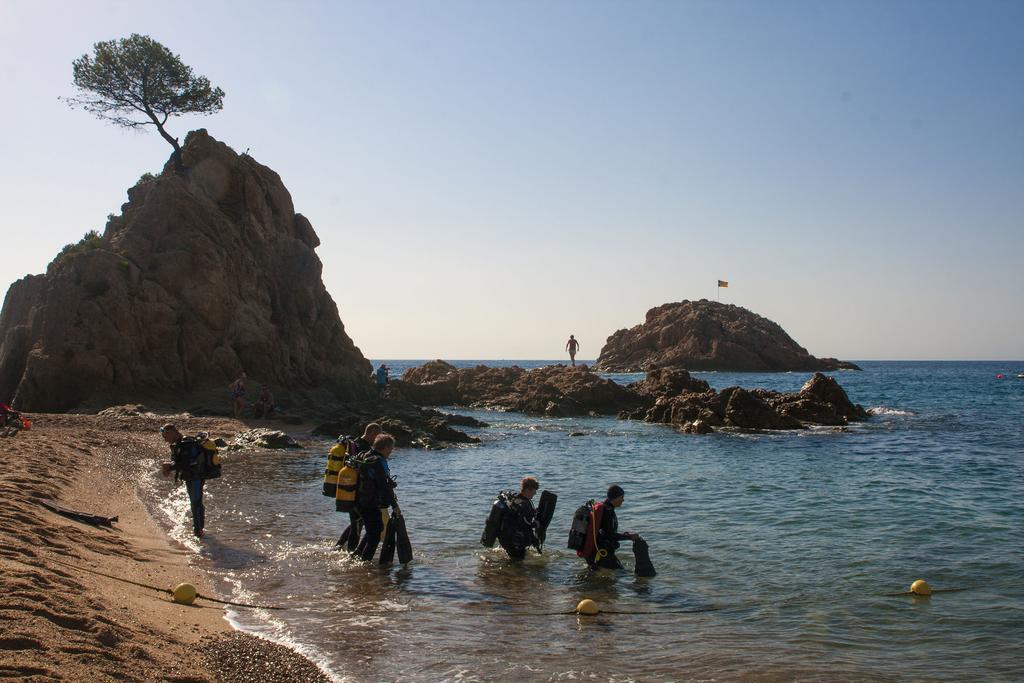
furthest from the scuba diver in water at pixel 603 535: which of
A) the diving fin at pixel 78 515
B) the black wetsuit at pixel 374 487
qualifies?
the diving fin at pixel 78 515

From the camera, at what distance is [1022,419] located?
39875 mm

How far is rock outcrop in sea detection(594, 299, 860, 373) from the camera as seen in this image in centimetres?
10144

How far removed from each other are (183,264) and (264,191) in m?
8.75

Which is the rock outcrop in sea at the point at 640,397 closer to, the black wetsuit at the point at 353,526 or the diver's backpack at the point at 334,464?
the black wetsuit at the point at 353,526

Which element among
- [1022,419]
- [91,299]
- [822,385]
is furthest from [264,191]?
[1022,419]

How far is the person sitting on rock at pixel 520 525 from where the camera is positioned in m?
11.5

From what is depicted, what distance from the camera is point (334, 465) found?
37.2ft

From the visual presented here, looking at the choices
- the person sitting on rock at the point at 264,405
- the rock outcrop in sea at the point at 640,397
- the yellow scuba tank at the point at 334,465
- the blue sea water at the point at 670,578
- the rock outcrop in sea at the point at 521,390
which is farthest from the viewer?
the rock outcrop in sea at the point at 521,390

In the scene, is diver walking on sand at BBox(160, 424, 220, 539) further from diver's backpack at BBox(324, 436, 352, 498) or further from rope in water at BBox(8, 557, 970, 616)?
rope in water at BBox(8, 557, 970, 616)

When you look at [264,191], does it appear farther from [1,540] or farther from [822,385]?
[1,540]

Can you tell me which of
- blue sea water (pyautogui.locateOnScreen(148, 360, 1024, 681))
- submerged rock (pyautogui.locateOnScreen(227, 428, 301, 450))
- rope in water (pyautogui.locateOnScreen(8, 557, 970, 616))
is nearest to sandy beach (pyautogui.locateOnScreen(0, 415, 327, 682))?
rope in water (pyautogui.locateOnScreen(8, 557, 970, 616))

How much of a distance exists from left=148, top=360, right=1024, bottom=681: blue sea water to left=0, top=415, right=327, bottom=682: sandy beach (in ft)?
1.88

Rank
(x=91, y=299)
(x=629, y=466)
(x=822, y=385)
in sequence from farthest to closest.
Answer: (x=822, y=385) < (x=91, y=299) < (x=629, y=466)

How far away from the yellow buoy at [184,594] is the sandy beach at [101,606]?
0.11 metres
